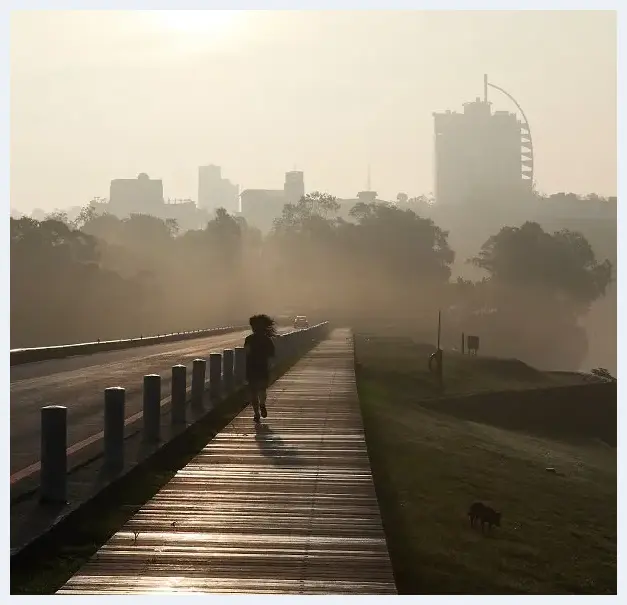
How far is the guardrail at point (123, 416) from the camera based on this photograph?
411 inches

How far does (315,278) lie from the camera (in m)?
176

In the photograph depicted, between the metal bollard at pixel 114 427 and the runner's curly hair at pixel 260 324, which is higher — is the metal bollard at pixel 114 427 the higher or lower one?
the lower one

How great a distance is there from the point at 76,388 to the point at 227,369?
14.2ft

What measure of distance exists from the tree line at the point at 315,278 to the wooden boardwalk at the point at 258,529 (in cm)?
10009

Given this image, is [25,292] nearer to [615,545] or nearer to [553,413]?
[553,413]

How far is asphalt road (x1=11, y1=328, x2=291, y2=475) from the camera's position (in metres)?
17.0

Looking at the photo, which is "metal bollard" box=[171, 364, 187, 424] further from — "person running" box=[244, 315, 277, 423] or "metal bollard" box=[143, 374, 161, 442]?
"metal bollard" box=[143, 374, 161, 442]

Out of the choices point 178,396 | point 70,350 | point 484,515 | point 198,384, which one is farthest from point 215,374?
point 70,350

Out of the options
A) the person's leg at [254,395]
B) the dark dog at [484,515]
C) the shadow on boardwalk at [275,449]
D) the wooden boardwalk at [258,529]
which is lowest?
the dark dog at [484,515]

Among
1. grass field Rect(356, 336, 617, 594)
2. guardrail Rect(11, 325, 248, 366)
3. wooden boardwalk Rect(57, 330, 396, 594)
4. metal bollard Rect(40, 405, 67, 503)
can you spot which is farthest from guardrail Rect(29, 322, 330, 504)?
guardrail Rect(11, 325, 248, 366)

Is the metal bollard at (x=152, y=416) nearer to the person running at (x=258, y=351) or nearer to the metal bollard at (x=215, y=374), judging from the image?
the person running at (x=258, y=351)

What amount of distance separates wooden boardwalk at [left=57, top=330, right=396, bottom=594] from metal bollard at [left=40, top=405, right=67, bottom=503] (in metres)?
0.95

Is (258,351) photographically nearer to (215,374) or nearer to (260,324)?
(260,324)

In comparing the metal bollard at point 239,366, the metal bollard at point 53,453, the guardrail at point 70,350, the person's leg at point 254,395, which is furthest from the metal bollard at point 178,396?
the guardrail at point 70,350
